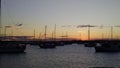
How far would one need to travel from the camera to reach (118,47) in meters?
152

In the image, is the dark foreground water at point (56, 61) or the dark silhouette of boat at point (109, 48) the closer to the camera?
the dark foreground water at point (56, 61)

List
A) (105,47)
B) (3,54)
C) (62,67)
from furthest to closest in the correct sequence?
(105,47) < (3,54) < (62,67)

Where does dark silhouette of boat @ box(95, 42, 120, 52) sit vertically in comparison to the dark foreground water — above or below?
above

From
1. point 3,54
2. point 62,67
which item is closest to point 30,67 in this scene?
point 62,67

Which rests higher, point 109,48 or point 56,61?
point 109,48

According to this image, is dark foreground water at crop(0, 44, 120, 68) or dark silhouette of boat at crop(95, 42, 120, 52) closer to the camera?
dark foreground water at crop(0, 44, 120, 68)

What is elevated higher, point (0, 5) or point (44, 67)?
point (0, 5)

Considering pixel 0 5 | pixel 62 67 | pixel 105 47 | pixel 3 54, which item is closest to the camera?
pixel 62 67

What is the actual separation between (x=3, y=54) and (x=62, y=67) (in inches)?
2236

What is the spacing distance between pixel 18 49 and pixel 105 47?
4227 centimetres

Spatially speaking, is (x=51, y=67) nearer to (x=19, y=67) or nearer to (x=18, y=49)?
(x=19, y=67)

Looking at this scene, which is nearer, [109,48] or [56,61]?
[56,61]

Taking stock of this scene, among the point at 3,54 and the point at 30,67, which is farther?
the point at 3,54

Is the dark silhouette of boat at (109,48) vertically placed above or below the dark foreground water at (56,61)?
above
